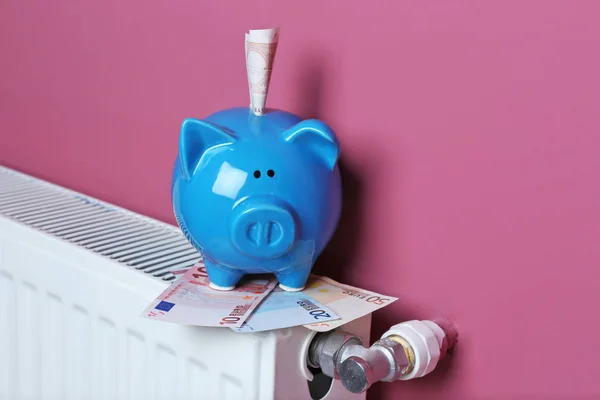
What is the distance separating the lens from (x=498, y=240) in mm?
636

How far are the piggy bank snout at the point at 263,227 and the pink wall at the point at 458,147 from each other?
129mm

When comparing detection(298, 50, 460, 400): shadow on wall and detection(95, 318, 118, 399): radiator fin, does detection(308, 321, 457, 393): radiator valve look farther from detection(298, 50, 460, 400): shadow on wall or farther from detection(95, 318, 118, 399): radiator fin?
detection(95, 318, 118, 399): radiator fin

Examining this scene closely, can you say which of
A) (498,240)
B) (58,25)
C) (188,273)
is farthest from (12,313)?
(498,240)

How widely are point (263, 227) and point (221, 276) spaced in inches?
3.8

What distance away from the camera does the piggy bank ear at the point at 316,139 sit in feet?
2.06

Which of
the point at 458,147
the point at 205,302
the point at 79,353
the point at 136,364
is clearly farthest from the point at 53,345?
the point at 458,147

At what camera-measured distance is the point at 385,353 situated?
620mm

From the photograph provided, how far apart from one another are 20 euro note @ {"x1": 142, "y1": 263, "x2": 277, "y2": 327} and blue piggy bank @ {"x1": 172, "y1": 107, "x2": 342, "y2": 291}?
0.03m

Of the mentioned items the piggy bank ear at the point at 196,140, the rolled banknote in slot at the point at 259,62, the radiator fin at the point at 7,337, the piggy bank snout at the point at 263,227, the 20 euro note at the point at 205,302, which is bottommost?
the radiator fin at the point at 7,337

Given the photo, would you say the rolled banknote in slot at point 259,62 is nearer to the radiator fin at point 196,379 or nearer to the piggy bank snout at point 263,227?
the piggy bank snout at point 263,227

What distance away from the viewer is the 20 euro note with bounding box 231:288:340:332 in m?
0.62

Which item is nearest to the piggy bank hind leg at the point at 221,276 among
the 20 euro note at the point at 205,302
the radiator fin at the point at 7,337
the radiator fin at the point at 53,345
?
the 20 euro note at the point at 205,302

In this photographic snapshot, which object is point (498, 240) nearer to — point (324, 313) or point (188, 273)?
point (324, 313)

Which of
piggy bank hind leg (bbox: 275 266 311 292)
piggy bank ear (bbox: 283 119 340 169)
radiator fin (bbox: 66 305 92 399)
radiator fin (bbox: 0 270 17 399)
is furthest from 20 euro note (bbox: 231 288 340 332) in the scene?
radiator fin (bbox: 0 270 17 399)
